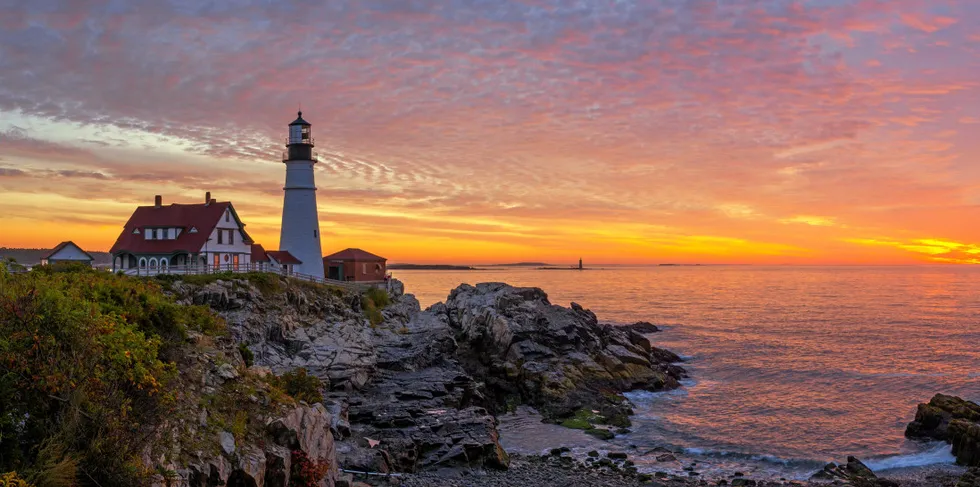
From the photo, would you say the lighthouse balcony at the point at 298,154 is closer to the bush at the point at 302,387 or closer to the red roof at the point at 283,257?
the red roof at the point at 283,257

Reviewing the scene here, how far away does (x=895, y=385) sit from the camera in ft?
134

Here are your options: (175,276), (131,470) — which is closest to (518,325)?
(175,276)

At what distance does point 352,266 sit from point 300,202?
27.7 feet

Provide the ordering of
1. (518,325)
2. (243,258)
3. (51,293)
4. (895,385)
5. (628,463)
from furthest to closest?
(243,258), (518,325), (895,385), (628,463), (51,293)

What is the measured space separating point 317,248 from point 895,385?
44.6 m

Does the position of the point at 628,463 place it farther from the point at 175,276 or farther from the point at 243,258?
the point at 243,258

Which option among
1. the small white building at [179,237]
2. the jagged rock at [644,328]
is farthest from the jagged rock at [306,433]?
the jagged rock at [644,328]

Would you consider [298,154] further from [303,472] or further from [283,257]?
[303,472]

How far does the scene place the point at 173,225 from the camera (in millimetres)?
49000

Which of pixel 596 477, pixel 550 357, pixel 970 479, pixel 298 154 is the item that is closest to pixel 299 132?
pixel 298 154

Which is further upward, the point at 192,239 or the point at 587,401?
the point at 192,239

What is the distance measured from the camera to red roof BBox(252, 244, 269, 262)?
53.3m

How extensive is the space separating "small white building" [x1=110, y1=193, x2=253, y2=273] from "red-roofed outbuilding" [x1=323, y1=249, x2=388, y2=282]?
35.9 ft

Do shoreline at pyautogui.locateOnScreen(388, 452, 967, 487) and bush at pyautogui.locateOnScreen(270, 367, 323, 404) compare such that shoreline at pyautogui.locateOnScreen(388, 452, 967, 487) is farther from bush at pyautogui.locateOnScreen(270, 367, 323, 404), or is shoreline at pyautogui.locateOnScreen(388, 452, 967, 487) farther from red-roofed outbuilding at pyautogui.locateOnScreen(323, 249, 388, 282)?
red-roofed outbuilding at pyautogui.locateOnScreen(323, 249, 388, 282)
